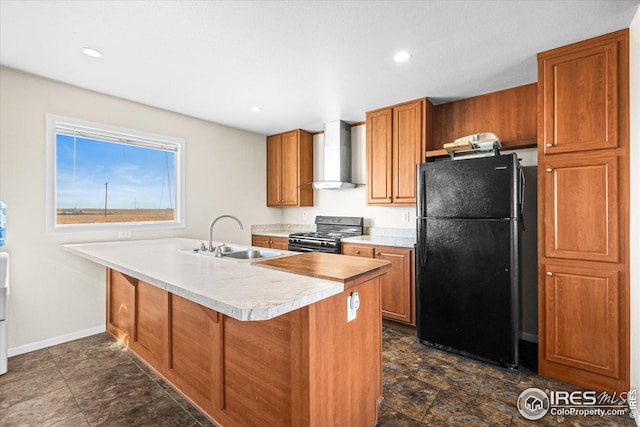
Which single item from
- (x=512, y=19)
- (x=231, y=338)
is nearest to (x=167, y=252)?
(x=231, y=338)

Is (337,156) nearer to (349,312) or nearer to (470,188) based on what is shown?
(470,188)

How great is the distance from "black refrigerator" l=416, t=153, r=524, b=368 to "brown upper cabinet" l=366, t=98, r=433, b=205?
0.56 meters

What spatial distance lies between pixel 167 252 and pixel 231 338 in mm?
1211

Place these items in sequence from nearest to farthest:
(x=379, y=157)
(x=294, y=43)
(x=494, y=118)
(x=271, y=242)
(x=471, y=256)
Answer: (x=294, y=43), (x=471, y=256), (x=494, y=118), (x=379, y=157), (x=271, y=242)

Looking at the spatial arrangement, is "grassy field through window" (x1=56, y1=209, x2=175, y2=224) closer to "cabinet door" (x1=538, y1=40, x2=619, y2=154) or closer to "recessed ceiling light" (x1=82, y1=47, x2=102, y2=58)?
"recessed ceiling light" (x1=82, y1=47, x2=102, y2=58)

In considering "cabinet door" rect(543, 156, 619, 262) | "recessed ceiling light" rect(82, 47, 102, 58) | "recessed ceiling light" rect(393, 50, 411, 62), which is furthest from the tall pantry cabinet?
"recessed ceiling light" rect(82, 47, 102, 58)

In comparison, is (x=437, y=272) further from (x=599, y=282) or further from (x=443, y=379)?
(x=599, y=282)

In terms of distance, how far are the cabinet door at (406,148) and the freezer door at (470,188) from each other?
0.54 metres

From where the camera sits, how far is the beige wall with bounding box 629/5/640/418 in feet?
5.96

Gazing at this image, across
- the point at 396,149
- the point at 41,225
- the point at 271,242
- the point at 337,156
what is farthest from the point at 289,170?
the point at 41,225

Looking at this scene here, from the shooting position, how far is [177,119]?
12.7ft

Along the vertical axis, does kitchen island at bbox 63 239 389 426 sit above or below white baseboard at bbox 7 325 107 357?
above

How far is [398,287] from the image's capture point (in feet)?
10.5

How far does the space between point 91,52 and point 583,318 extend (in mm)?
4127
